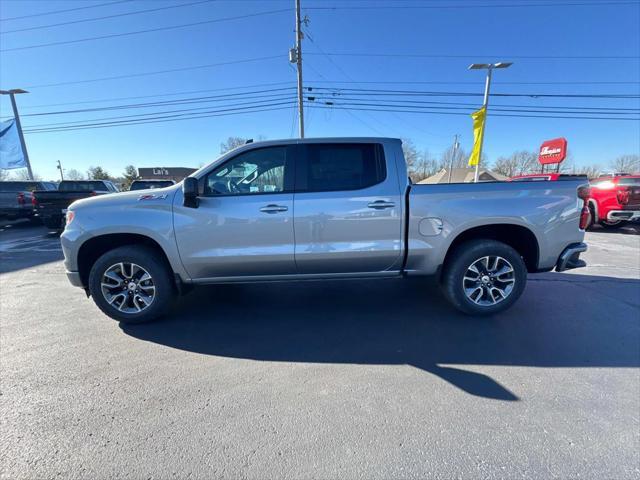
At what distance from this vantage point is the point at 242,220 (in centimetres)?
314

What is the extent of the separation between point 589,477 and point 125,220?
4277 millimetres

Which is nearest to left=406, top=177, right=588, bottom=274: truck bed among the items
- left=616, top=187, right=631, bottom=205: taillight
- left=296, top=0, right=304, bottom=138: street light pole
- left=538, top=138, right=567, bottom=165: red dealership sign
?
left=616, top=187, right=631, bottom=205: taillight

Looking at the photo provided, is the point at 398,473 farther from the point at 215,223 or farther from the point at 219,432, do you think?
the point at 215,223

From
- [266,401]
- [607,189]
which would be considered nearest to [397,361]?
[266,401]

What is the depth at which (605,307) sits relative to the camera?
146 inches

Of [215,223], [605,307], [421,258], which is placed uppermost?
[215,223]

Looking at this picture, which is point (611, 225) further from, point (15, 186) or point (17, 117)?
point (17, 117)

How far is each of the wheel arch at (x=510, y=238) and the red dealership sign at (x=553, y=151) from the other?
2146 cm

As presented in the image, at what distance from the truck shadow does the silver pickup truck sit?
0.37m

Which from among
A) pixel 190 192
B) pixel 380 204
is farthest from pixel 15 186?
pixel 380 204

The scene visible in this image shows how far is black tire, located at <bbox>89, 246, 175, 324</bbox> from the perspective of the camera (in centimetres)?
323

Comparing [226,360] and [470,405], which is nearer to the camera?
[470,405]

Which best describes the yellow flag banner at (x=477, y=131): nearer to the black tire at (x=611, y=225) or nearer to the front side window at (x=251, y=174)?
the black tire at (x=611, y=225)

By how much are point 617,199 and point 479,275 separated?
961cm
